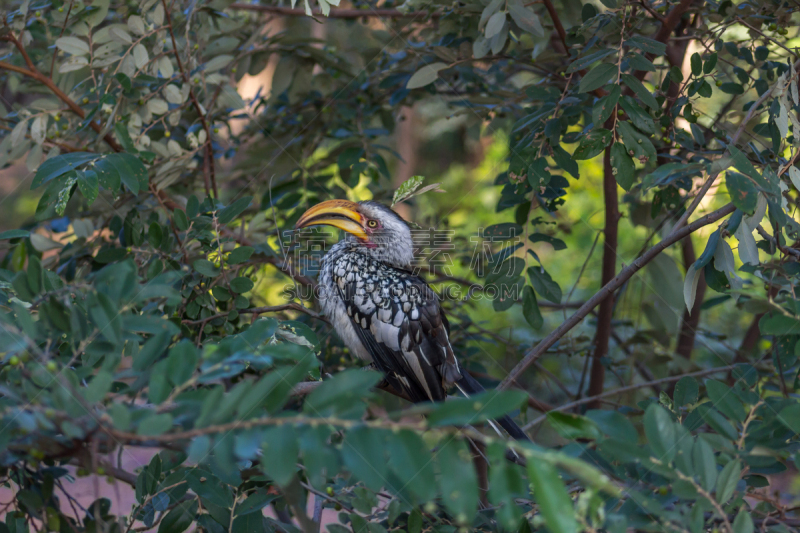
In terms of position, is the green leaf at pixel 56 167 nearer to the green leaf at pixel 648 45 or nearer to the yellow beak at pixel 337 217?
the yellow beak at pixel 337 217

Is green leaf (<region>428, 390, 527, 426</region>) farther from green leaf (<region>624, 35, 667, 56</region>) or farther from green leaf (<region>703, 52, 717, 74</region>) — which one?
green leaf (<region>703, 52, 717, 74</region>)

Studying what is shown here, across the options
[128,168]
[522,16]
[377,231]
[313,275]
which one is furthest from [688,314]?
[128,168]

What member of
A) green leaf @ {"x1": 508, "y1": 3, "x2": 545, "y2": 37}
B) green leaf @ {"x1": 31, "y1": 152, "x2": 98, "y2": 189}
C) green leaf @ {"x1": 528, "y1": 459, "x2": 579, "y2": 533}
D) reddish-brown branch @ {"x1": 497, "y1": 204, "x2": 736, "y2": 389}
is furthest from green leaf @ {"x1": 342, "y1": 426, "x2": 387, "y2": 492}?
green leaf @ {"x1": 508, "y1": 3, "x2": 545, "y2": 37}

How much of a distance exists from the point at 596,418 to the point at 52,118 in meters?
2.32

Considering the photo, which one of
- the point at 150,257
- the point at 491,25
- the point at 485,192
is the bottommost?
the point at 485,192

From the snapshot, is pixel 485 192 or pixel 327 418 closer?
pixel 327 418

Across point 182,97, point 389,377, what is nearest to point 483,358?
point 389,377

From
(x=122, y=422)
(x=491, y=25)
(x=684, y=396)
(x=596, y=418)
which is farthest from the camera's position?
(x=491, y=25)

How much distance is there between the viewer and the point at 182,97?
2.22m

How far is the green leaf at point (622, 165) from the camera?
1771 mm

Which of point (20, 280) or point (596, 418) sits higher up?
point (20, 280)

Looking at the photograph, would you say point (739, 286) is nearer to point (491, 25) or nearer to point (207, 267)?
point (491, 25)

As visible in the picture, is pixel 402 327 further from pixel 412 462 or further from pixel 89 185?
pixel 412 462

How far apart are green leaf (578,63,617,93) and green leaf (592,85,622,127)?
0.04m
